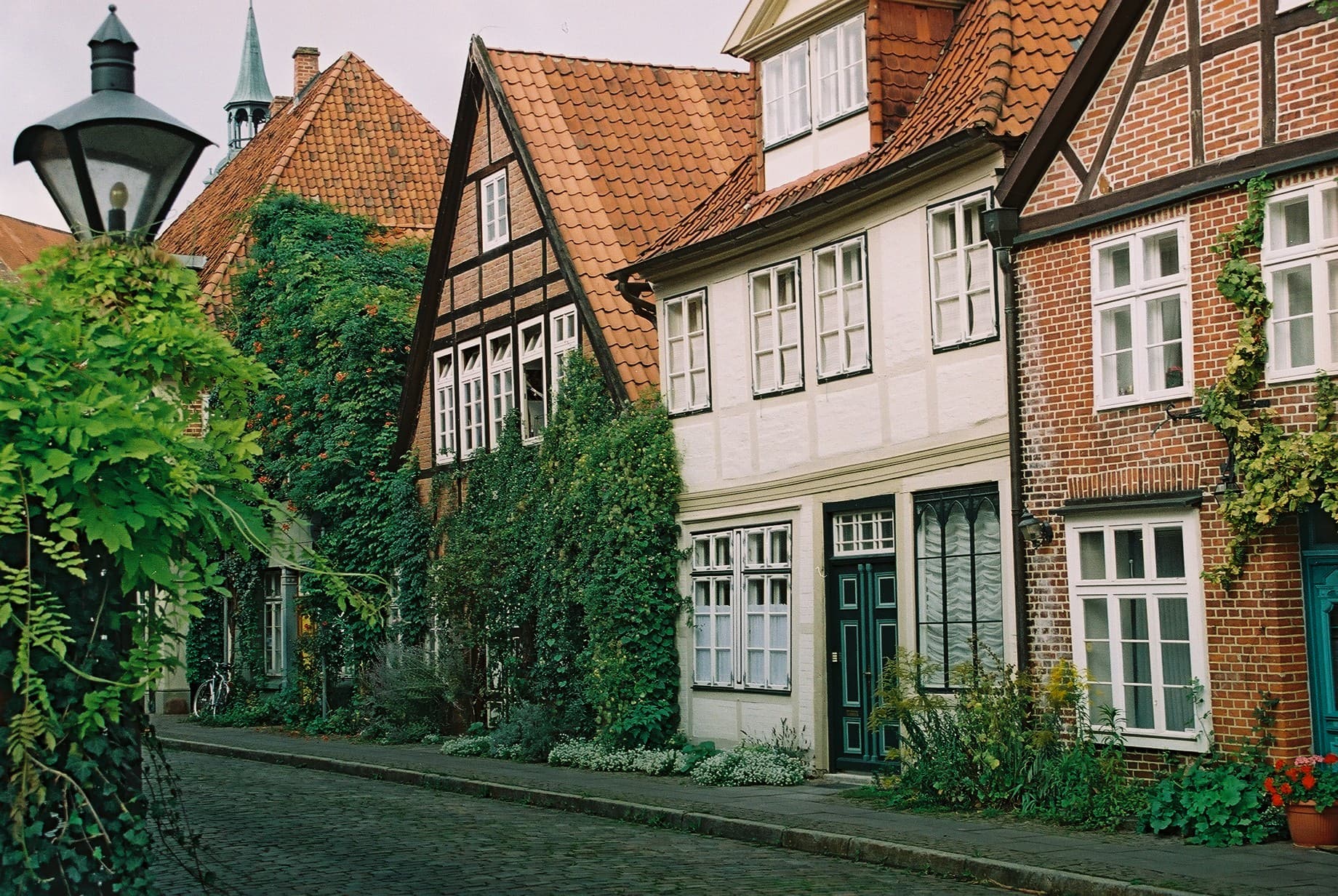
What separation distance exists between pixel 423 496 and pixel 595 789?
11758 mm

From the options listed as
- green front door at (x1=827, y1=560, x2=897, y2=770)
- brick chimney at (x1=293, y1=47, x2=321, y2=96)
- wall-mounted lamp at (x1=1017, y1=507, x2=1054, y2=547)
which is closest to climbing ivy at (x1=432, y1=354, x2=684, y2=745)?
green front door at (x1=827, y1=560, x2=897, y2=770)

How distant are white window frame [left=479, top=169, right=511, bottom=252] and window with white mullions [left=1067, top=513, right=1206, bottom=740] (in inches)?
530

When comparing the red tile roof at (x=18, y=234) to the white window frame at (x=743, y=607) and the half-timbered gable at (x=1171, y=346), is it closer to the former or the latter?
the white window frame at (x=743, y=607)

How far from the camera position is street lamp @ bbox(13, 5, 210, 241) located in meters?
7.59

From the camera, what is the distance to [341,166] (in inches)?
1451

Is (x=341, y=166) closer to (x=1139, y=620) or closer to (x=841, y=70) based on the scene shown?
(x=841, y=70)

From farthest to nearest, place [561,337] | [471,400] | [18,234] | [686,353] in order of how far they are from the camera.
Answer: [18,234] → [471,400] → [561,337] → [686,353]

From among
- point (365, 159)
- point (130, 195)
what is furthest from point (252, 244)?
point (130, 195)

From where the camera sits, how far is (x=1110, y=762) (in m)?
13.9

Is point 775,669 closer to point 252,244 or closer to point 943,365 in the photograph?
point 943,365

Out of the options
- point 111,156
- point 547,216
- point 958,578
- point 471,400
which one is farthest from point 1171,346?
point 471,400

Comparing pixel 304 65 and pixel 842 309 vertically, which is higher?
pixel 304 65

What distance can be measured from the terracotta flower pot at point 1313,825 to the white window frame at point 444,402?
17.6 m

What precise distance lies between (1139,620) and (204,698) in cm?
2384
